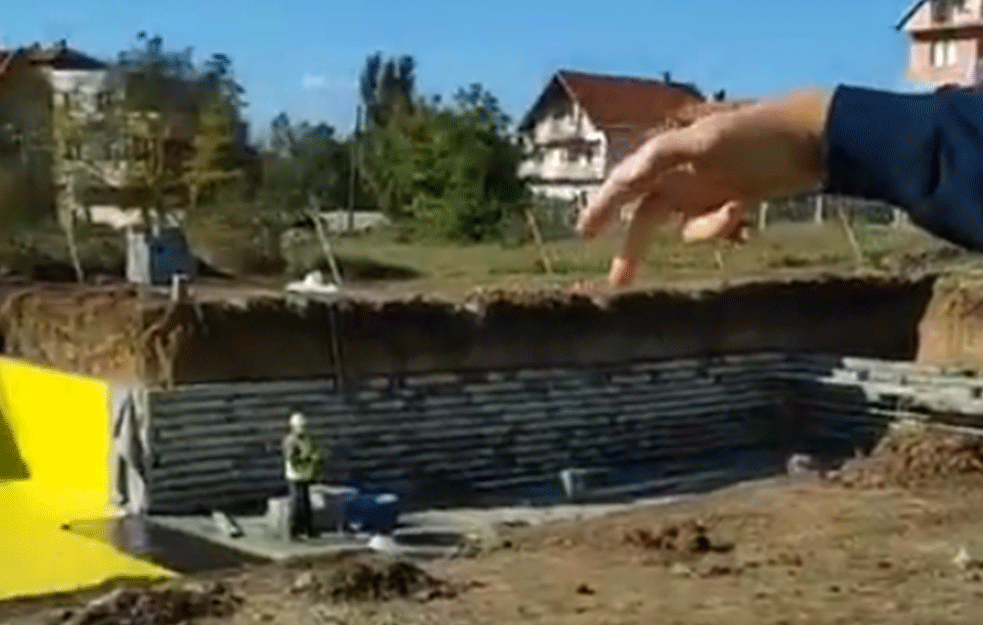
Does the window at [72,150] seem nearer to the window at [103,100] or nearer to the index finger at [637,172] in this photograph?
the window at [103,100]

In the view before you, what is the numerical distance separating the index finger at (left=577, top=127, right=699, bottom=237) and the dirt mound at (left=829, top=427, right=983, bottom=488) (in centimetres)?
1251

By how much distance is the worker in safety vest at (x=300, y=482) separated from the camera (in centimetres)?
1134

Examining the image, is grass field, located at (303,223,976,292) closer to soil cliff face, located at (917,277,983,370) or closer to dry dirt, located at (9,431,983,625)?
soil cliff face, located at (917,277,983,370)

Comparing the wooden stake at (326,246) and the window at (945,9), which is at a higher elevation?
the window at (945,9)

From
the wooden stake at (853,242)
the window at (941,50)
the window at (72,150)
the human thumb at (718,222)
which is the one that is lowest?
the wooden stake at (853,242)

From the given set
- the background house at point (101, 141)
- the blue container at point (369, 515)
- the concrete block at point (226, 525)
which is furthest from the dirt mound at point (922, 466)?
the background house at point (101, 141)

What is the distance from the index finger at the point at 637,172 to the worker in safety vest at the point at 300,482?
1026cm

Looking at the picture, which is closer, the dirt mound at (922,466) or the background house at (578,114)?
the dirt mound at (922,466)

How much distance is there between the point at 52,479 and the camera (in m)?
14.1

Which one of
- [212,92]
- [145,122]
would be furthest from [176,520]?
[212,92]

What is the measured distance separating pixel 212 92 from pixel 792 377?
50.5 feet

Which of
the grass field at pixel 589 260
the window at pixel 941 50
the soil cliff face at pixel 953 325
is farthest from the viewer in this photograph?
the window at pixel 941 50

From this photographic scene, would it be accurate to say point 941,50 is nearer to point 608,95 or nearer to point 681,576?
point 608,95

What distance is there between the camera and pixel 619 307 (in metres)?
15.9
